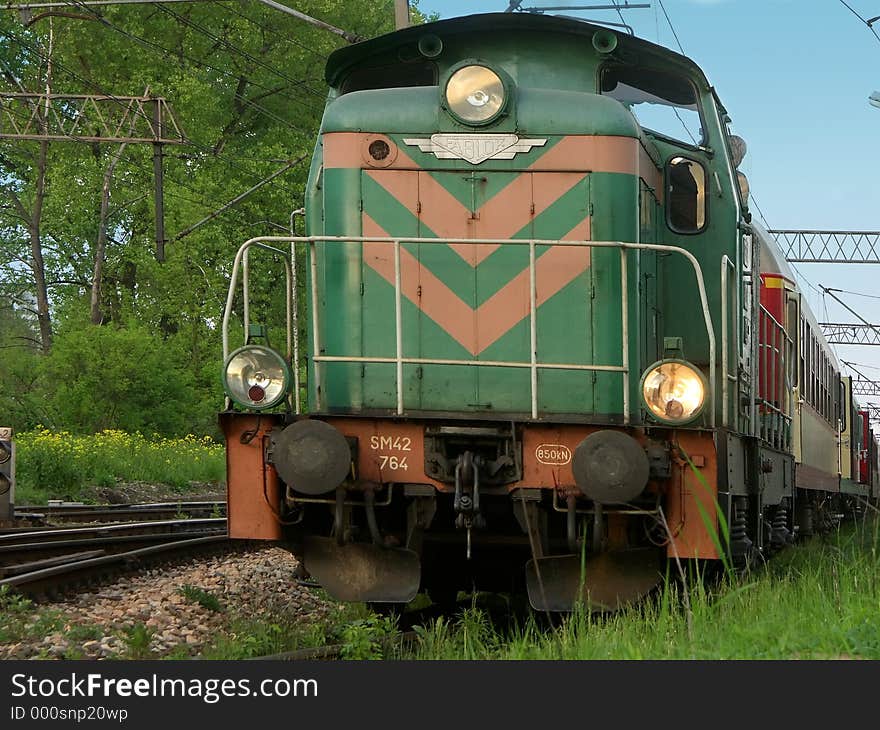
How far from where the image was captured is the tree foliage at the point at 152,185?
89.8ft

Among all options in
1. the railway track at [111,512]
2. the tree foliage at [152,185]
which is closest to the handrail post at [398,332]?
the railway track at [111,512]

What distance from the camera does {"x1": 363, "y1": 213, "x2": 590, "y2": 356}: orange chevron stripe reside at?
6531mm

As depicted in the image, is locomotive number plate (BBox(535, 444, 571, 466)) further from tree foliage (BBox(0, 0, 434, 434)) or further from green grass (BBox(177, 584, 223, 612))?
tree foliage (BBox(0, 0, 434, 434))

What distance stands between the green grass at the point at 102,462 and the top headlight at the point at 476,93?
1169 cm

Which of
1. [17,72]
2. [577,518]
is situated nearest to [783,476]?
[577,518]

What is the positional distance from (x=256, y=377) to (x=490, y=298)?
52.0 inches

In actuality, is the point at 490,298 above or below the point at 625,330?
above

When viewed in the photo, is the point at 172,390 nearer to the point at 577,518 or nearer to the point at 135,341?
the point at 135,341

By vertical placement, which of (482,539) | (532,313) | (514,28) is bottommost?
(482,539)

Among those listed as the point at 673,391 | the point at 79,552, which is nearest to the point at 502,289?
the point at 673,391

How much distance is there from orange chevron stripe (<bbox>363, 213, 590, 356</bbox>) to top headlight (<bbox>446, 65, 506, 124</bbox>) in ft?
2.32

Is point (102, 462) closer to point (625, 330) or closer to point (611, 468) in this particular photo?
point (625, 330)

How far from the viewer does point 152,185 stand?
32156 mm

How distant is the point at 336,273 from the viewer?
6.72m
